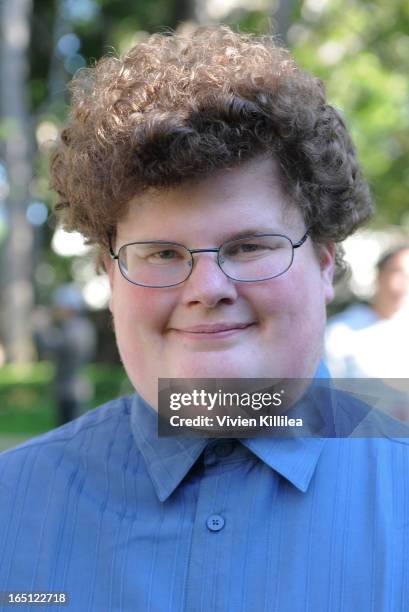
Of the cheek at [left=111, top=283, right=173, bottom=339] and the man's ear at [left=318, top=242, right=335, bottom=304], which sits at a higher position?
the man's ear at [left=318, top=242, right=335, bottom=304]

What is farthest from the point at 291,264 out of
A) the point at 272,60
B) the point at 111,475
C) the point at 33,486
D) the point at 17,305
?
the point at 17,305

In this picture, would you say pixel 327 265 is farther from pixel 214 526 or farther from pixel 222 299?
pixel 214 526

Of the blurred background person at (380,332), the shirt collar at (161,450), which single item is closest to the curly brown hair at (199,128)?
the shirt collar at (161,450)

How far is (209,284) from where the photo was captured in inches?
56.6

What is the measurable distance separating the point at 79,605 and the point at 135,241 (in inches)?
26.7

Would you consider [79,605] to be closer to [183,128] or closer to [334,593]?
[334,593]

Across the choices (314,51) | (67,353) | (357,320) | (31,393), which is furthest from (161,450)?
(31,393)

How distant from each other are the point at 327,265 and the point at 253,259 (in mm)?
285

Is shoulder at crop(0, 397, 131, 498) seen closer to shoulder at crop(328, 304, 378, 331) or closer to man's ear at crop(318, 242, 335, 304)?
man's ear at crop(318, 242, 335, 304)

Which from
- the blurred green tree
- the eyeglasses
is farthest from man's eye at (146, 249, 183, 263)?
the blurred green tree

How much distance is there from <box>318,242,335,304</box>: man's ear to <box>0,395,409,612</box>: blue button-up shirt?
322 mm

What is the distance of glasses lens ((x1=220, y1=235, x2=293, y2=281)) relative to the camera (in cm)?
145

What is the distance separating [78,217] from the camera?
5.84 ft

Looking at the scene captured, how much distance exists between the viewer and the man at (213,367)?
4.66ft
